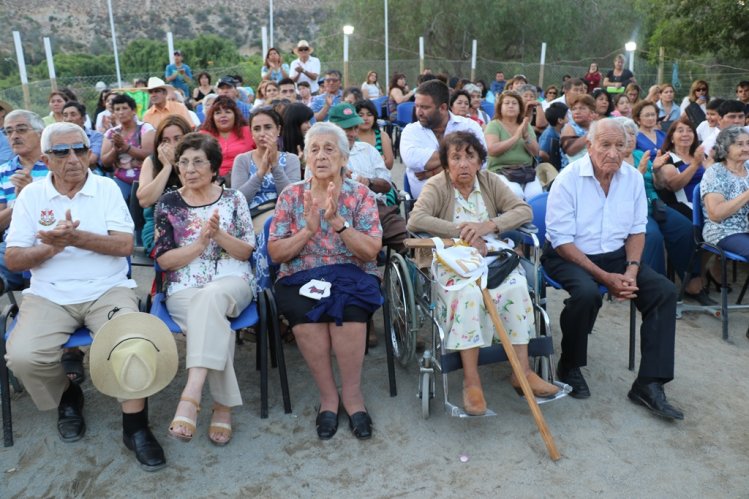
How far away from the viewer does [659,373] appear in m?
3.24

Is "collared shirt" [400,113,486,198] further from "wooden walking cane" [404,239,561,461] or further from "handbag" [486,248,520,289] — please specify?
"wooden walking cane" [404,239,561,461]

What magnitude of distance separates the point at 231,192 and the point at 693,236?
3361 mm

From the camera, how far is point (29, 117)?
3.78 metres

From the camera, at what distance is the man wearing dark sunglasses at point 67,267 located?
9.70 feet

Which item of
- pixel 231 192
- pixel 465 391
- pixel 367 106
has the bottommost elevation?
pixel 465 391

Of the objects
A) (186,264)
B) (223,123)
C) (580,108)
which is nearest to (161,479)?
(186,264)

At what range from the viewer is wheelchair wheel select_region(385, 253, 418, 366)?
11.2 ft

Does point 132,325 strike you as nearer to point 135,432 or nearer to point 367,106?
point 135,432

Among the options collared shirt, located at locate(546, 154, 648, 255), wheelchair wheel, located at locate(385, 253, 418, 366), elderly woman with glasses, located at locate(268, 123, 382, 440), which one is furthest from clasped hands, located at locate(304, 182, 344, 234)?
collared shirt, located at locate(546, 154, 648, 255)

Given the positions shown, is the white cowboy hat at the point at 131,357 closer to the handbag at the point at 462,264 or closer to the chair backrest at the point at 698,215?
the handbag at the point at 462,264

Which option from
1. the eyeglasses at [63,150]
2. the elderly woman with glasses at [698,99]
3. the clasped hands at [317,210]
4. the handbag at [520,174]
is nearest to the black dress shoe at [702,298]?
the handbag at [520,174]

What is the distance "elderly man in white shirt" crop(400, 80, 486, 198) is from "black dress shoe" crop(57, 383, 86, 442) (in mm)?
2562

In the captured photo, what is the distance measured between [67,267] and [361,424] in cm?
165

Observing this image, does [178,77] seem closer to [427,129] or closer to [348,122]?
[348,122]
